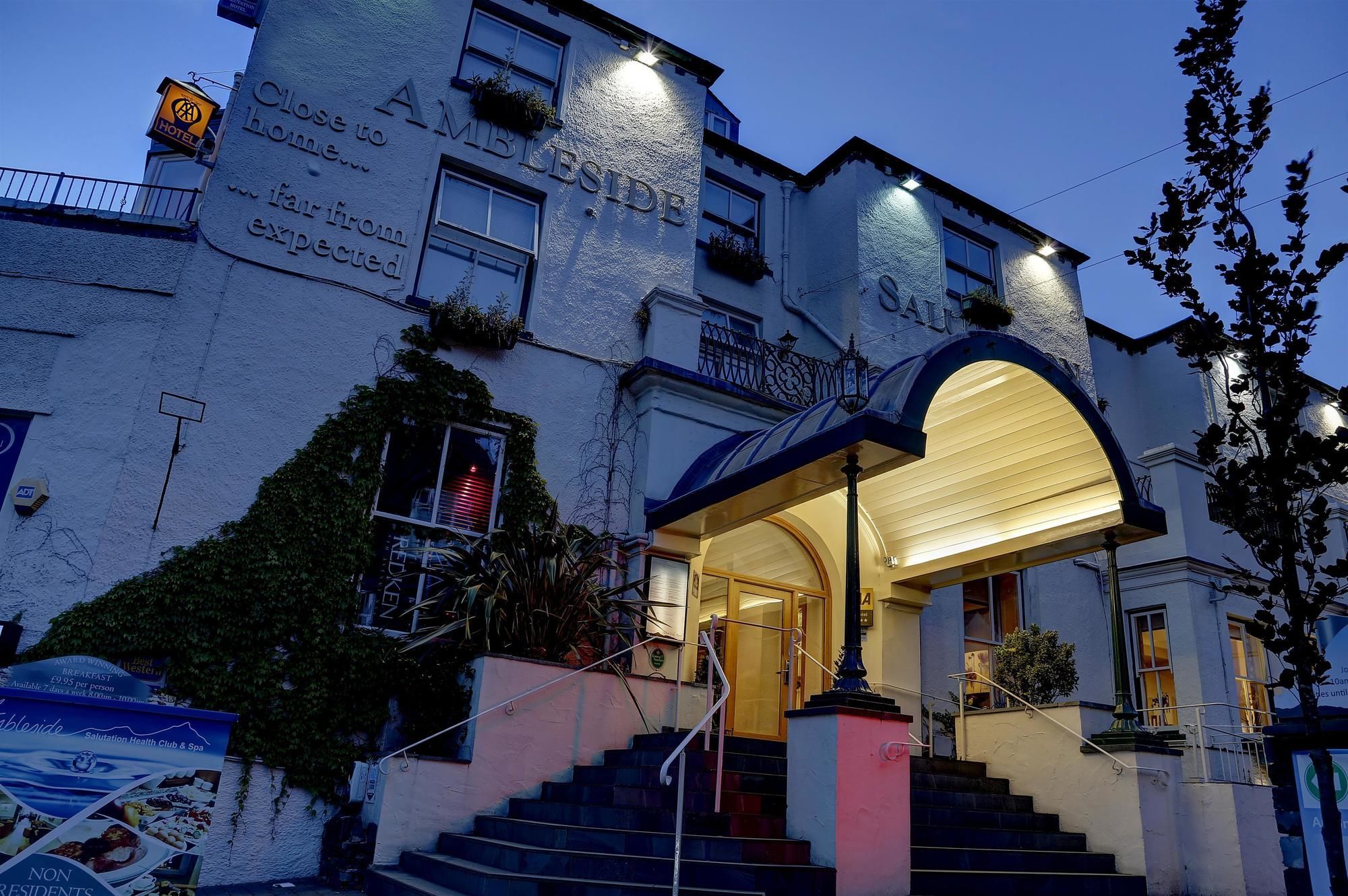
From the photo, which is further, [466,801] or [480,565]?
[480,565]

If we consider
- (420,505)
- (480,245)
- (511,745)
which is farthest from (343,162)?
(511,745)

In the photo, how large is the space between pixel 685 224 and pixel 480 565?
5.92 metres

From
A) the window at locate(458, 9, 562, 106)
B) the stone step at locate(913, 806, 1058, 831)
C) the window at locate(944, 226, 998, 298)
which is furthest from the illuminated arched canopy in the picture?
the window at locate(944, 226, 998, 298)

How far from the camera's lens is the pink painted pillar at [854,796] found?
5941 mm

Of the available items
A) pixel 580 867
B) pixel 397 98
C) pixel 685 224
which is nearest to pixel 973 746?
pixel 580 867

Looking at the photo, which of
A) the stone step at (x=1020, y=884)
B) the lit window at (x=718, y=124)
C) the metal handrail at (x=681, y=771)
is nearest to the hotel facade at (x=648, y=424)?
the stone step at (x=1020, y=884)

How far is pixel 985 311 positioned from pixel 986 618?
468cm

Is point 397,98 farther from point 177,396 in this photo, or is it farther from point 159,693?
point 159,693

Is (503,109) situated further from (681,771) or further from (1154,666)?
(1154,666)

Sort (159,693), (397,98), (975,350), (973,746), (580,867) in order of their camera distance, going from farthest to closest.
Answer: (397,98) → (973,746) → (975,350) → (159,693) → (580,867)

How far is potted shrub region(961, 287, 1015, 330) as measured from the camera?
13891 millimetres

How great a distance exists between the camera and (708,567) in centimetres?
1043

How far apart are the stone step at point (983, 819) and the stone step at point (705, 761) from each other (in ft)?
3.92

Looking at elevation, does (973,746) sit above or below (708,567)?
below
